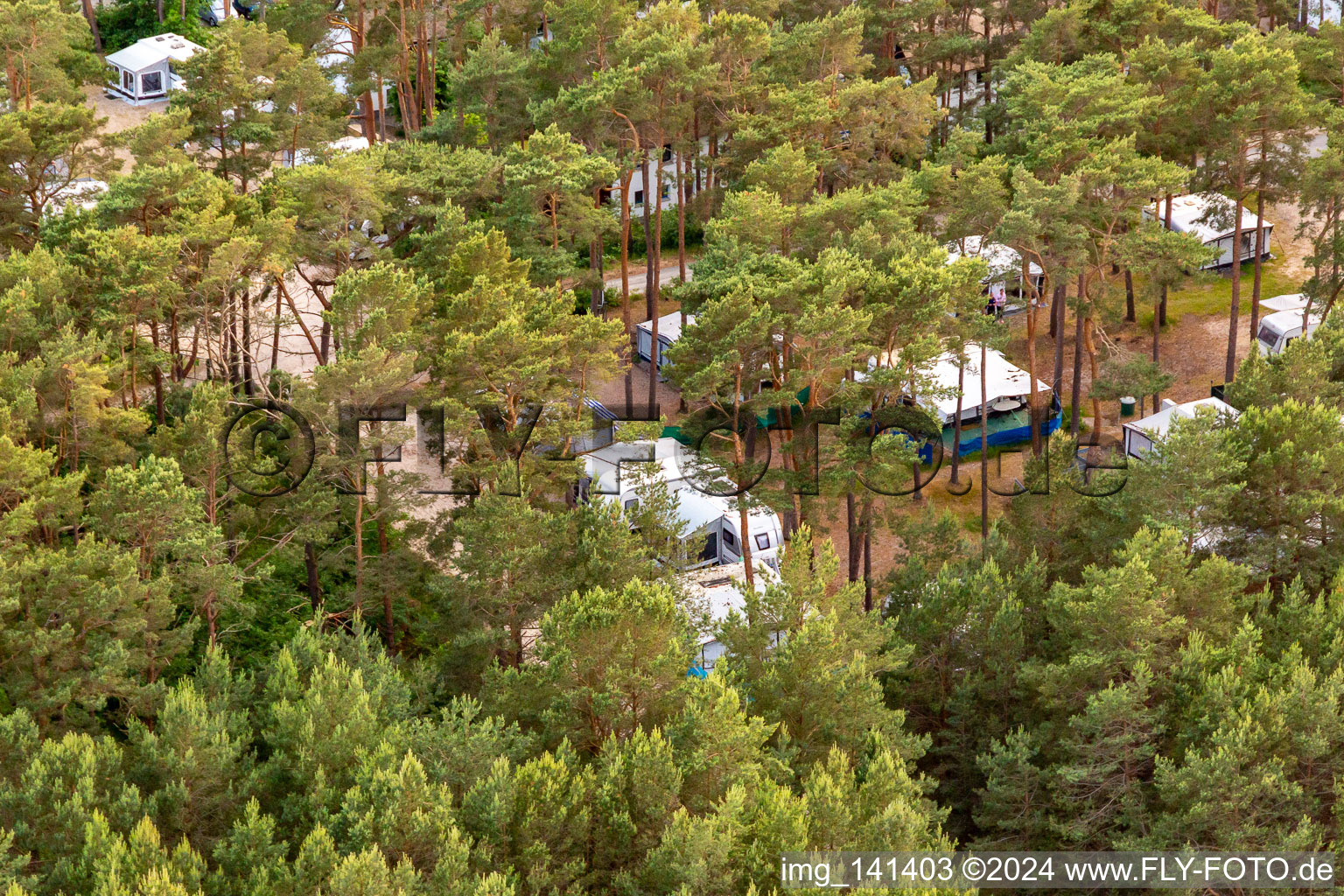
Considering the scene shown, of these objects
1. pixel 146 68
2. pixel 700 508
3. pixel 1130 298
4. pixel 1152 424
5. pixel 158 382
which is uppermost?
pixel 146 68

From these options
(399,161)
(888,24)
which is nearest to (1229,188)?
(888,24)

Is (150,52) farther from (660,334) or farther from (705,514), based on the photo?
(705,514)

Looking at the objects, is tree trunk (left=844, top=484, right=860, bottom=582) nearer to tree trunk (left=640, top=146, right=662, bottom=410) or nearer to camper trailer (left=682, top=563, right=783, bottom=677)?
camper trailer (left=682, top=563, right=783, bottom=677)

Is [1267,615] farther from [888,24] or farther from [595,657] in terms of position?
[888,24]

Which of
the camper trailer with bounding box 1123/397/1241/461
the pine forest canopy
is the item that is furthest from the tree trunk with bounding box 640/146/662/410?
the camper trailer with bounding box 1123/397/1241/461

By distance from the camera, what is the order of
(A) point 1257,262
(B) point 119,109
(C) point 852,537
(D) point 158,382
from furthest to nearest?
1. (B) point 119,109
2. (A) point 1257,262
3. (C) point 852,537
4. (D) point 158,382

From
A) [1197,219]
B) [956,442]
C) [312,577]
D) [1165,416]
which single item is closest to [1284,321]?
[1197,219]
